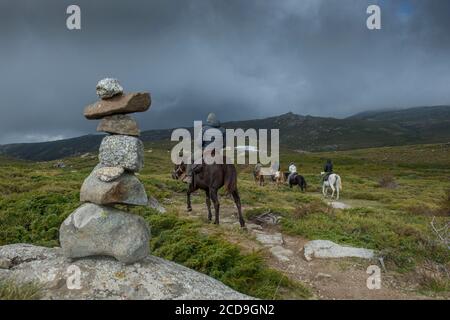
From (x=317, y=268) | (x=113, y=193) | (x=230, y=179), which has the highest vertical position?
(x=113, y=193)

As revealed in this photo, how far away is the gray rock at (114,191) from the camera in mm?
7410

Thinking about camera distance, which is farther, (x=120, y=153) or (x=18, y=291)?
(x=120, y=153)

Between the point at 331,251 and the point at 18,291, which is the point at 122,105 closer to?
the point at 18,291

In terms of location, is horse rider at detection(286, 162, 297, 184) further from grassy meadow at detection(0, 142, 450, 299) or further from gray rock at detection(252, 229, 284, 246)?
gray rock at detection(252, 229, 284, 246)

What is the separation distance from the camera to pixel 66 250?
286 inches

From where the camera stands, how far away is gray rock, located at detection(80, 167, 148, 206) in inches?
292

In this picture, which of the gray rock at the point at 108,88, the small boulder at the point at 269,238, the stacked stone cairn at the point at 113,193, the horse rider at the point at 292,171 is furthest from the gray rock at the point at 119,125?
the horse rider at the point at 292,171

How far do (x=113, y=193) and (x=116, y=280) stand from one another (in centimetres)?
163

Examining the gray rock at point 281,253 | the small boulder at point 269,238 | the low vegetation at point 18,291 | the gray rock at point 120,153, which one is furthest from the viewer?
the small boulder at point 269,238

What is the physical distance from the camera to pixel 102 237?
7.28 meters

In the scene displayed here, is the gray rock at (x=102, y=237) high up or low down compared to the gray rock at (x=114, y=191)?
down

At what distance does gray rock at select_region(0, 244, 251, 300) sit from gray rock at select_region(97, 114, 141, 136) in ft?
8.16

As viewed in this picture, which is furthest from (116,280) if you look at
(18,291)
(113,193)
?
(113,193)

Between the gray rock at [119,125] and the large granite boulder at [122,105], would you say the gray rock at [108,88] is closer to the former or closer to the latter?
the large granite boulder at [122,105]
